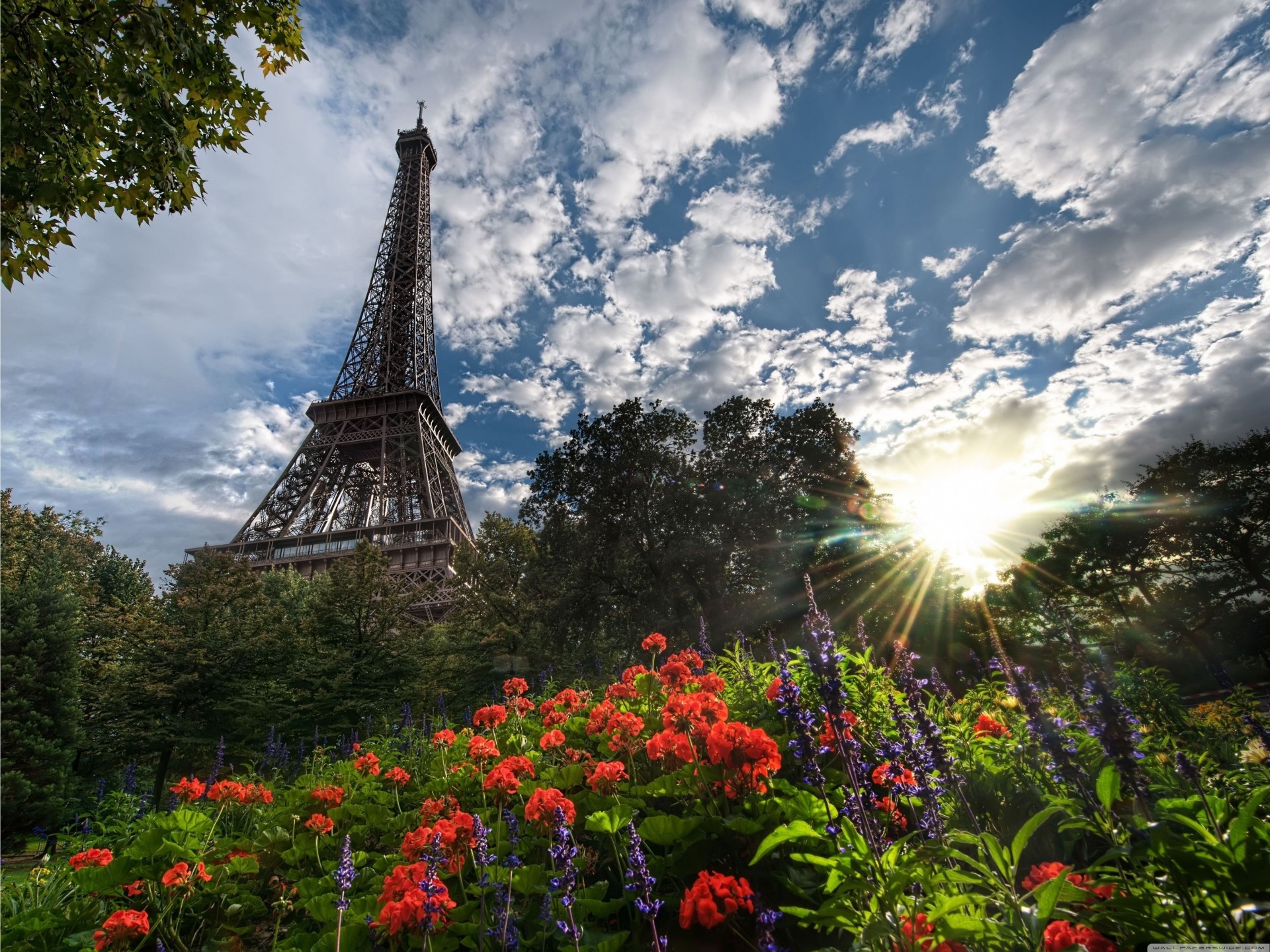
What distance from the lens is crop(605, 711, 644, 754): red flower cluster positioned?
3.49 metres

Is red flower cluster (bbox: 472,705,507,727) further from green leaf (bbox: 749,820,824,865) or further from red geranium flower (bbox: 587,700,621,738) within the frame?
green leaf (bbox: 749,820,824,865)

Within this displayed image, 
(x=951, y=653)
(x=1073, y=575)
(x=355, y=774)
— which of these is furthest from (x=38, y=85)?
(x=1073, y=575)

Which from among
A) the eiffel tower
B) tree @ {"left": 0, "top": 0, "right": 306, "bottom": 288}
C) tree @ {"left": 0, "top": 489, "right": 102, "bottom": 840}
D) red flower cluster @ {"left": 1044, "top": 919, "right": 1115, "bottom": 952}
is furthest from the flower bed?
the eiffel tower

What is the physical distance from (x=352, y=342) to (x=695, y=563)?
134 feet

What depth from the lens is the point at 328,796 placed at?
3969mm

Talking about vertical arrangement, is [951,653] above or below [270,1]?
below

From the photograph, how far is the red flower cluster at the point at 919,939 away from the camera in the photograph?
64.9 inches

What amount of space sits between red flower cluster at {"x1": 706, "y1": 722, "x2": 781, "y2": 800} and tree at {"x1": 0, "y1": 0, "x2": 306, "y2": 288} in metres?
6.03

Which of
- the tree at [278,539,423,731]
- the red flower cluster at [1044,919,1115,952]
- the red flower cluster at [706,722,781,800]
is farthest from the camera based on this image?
the tree at [278,539,423,731]

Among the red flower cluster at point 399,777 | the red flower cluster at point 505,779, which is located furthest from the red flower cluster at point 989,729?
the red flower cluster at point 399,777

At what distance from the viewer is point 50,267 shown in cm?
443

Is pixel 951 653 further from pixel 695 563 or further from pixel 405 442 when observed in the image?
pixel 405 442

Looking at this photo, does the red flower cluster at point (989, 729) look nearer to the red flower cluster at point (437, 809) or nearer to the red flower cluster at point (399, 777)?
the red flower cluster at point (437, 809)

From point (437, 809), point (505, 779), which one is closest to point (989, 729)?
point (505, 779)
